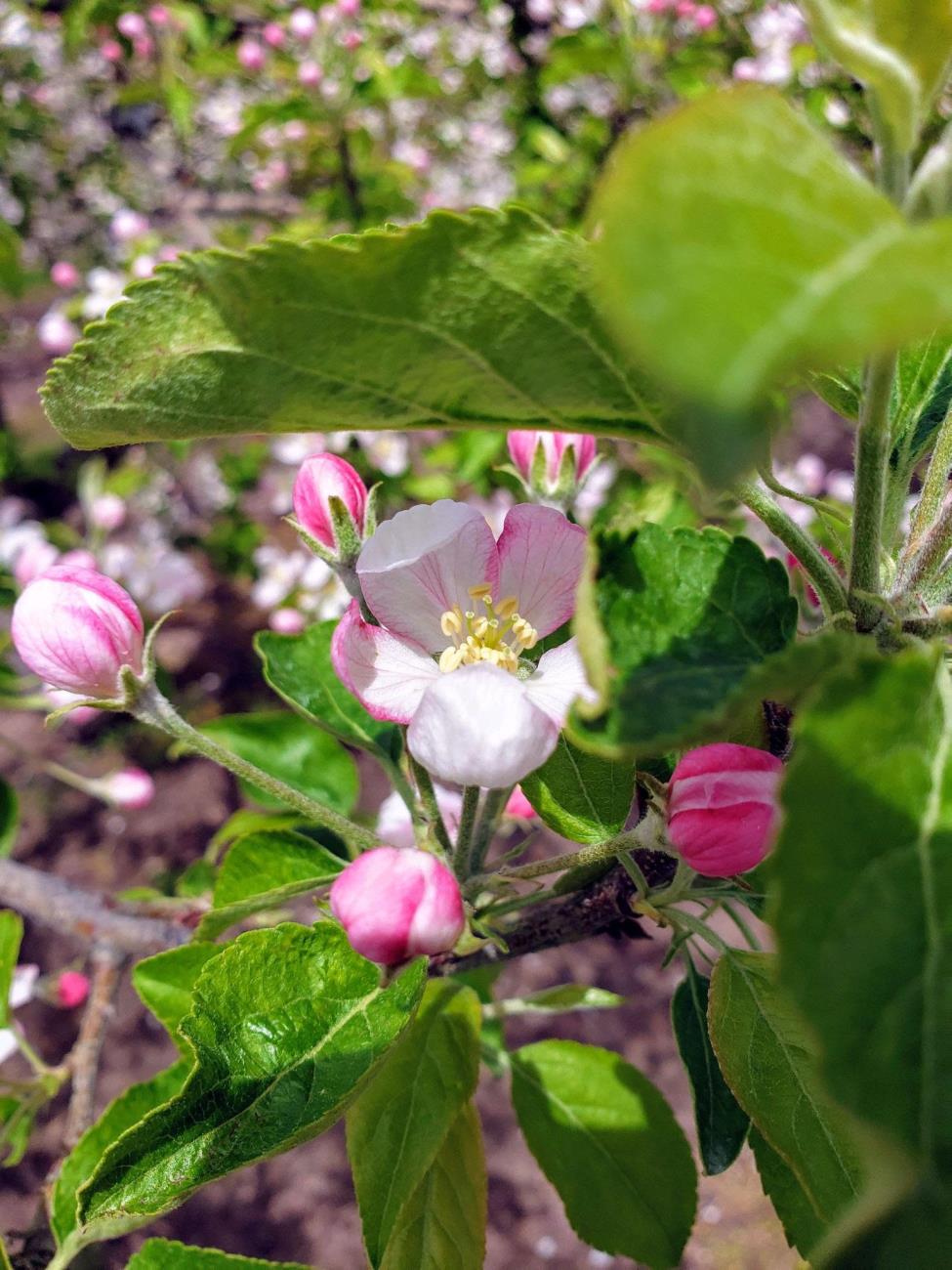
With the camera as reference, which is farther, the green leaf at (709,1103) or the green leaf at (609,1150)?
the green leaf at (609,1150)

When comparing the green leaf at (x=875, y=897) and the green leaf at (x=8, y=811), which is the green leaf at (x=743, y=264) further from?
the green leaf at (x=8, y=811)

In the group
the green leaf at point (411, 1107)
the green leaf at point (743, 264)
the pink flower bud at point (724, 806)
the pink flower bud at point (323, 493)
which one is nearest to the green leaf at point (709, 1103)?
the green leaf at point (411, 1107)

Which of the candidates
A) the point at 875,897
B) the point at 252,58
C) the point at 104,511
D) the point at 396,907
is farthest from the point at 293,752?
the point at 252,58

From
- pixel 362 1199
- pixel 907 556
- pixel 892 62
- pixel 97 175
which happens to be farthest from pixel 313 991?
pixel 97 175

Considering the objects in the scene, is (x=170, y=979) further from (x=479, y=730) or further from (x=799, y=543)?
(x=799, y=543)

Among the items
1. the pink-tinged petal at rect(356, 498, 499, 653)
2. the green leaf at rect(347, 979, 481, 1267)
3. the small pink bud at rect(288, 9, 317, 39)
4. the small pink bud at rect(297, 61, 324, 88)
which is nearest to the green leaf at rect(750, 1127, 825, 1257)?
the green leaf at rect(347, 979, 481, 1267)

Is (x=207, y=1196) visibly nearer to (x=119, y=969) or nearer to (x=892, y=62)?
(x=119, y=969)

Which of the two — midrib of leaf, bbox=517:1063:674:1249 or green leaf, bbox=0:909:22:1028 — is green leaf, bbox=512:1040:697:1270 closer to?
midrib of leaf, bbox=517:1063:674:1249
